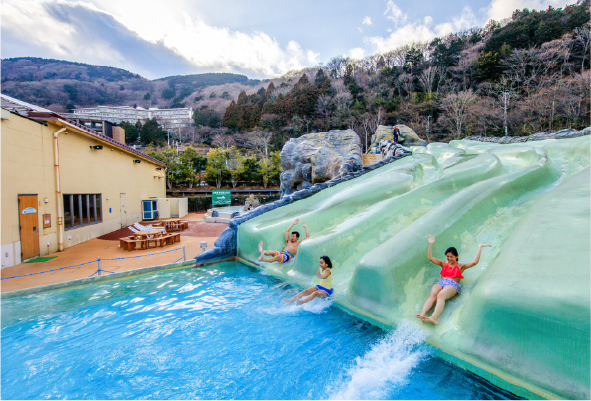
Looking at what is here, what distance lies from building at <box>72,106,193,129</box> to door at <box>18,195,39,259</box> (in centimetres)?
5290

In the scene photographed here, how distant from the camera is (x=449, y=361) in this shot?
3.06 metres

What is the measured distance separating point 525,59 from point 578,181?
25.7 meters

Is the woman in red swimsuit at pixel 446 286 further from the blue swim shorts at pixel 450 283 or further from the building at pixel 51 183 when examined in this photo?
the building at pixel 51 183

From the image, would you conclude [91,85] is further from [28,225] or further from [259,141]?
[28,225]

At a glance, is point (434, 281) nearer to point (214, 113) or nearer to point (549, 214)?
point (549, 214)

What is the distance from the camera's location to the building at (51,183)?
7206 mm

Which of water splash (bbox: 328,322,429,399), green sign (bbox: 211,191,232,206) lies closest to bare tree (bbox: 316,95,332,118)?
green sign (bbox: 211,191,232,206)

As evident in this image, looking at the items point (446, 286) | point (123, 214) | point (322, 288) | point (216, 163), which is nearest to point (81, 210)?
point (123, 214)

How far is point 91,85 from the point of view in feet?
234

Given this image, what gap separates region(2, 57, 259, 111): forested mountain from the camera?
189ft

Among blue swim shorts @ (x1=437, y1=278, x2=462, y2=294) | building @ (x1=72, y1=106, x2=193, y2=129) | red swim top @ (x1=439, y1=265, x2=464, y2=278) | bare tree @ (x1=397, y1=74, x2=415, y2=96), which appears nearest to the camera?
blue swim shorts @ (x1=437, y1=278, x2=462, y2=294)

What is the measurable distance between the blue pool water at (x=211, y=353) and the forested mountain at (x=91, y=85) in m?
71.0

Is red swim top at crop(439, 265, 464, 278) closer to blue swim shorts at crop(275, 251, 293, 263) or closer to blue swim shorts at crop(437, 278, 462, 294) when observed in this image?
blue swim shorts at crop(437, 278, 462, 294)

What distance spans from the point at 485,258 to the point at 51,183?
11588 millimetres
